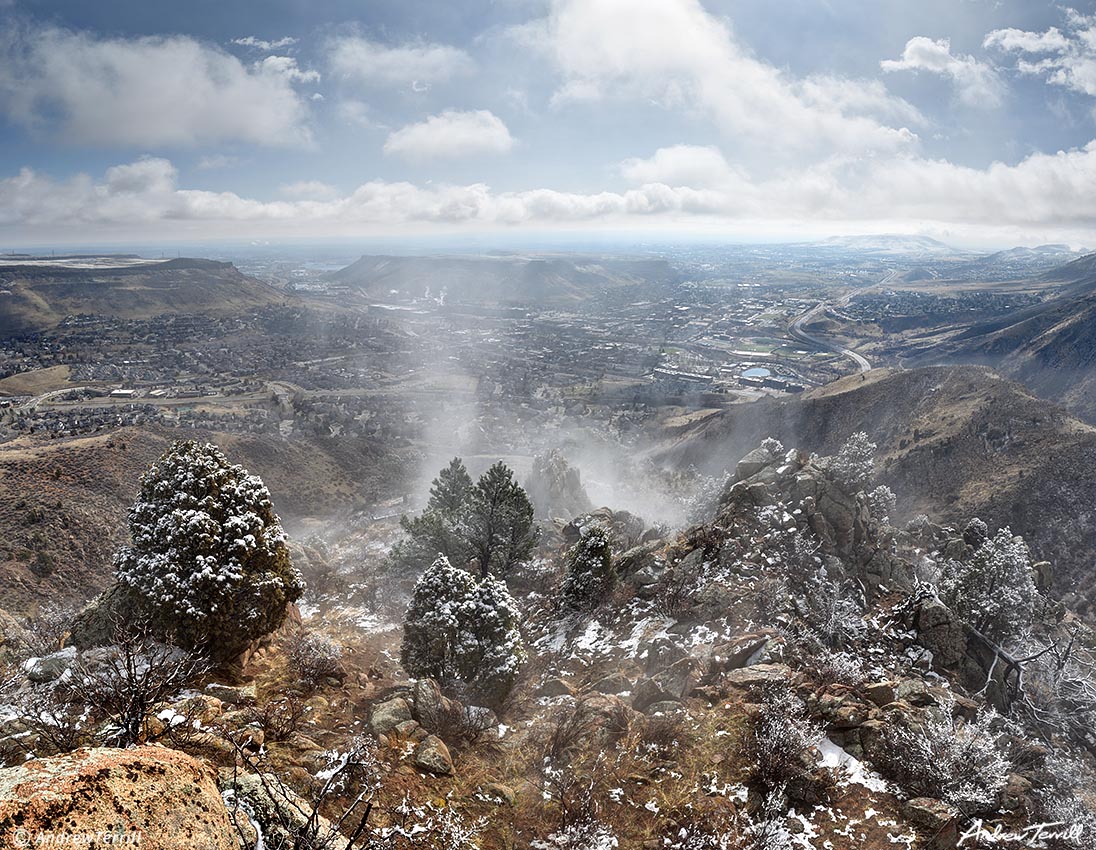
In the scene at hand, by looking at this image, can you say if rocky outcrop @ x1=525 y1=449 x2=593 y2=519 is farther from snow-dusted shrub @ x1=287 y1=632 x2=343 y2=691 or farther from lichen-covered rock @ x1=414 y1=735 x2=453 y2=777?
lichen-covered rock @ x1=414 y1=735 x2=453 y2=777

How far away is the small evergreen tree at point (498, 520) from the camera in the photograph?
26.7 metres

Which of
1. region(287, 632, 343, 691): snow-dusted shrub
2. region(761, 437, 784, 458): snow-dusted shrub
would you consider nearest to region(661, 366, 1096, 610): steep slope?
region(761, 437, 784, 458): snow-dusted shrub

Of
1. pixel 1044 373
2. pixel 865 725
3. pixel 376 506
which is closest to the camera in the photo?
pixel 865 725

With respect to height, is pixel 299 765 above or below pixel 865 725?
above

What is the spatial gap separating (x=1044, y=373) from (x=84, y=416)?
7842 inches

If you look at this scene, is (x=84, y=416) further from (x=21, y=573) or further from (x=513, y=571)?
Result: (x=513, y=571)

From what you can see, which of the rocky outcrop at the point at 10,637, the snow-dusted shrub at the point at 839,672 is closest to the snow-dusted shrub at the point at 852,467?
the snow-dusted shrub at the point at 839,672

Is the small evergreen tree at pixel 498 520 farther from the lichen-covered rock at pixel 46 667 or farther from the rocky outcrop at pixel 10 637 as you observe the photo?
the rocky outcrop at pixel 10 637

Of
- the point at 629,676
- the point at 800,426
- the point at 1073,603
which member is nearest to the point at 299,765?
the point at 629,676

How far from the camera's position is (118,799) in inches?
144

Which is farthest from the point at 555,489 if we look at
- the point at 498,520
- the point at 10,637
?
the point at 10,637

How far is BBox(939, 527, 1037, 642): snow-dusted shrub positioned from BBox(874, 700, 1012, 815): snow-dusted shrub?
1104cm

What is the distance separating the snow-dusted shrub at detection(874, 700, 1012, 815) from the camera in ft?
31.3

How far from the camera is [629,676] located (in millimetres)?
15773
